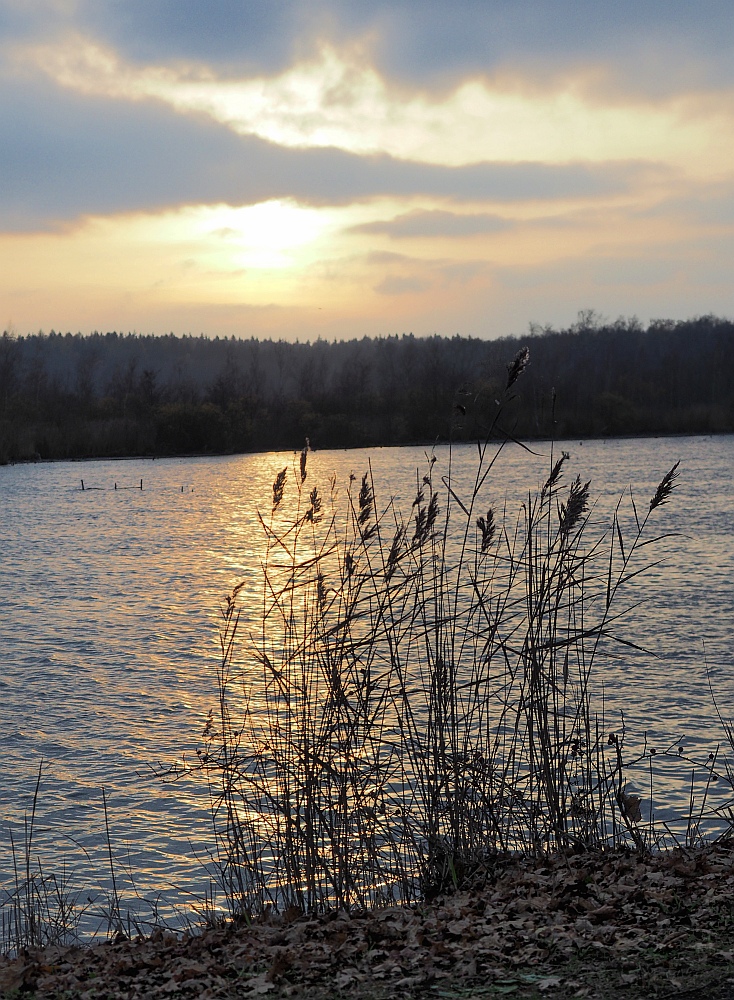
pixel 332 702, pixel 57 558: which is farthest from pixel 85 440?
pixel 332 702

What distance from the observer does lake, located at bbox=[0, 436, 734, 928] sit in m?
8.70

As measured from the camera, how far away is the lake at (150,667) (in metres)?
8.70

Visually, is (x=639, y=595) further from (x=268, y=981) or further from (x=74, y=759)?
(x=268, y=981)

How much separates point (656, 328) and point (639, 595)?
167 m

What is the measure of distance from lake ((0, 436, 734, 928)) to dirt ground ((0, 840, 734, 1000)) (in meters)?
1.95

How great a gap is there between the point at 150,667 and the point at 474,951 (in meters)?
11.2

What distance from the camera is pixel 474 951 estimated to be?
448 centimetres

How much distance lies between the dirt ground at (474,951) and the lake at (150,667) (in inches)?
76.9

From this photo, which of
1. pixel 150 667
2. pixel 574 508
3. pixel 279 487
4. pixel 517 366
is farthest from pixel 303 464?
pixel 150 667

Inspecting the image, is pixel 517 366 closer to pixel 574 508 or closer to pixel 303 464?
pixel 574 508

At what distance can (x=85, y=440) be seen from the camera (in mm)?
77250

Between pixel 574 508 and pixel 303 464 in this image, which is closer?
pixel 574 508

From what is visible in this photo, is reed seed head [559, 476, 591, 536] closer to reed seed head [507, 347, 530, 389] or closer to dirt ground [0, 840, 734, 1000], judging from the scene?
reed seed head [507, 347, 530, 389]

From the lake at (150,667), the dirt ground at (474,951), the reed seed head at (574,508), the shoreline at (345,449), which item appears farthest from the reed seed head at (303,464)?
the shoreline at (345,449)
